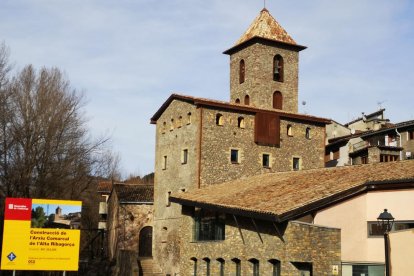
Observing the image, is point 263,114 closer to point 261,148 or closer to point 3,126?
point 261,148

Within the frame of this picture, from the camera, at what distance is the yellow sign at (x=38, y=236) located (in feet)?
85.1

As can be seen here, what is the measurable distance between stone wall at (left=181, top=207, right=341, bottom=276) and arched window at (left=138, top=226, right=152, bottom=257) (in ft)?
53.2

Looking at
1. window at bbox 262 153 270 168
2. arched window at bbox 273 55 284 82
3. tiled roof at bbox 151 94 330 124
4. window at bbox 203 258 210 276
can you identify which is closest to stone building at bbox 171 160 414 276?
window at bbox 203 258 210 276

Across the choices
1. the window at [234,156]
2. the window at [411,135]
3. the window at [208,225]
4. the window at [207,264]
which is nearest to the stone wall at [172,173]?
the window at [234,156]

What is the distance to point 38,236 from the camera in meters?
26.4

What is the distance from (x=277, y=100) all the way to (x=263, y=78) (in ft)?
6.56

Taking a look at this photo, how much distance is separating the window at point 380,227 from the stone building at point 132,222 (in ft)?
79.7

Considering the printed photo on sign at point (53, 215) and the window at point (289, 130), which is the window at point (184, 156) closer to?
the window at point (289, 130)

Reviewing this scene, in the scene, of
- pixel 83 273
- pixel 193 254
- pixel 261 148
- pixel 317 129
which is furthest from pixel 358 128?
pixel 193 254

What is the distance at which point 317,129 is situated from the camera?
1522 inches

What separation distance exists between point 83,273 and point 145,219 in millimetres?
5888

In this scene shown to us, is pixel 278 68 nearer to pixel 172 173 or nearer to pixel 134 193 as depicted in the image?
pixel 172 173

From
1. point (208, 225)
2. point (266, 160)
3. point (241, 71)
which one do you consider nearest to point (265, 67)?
point (241, 71)

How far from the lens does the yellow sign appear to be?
2594 centimetres
